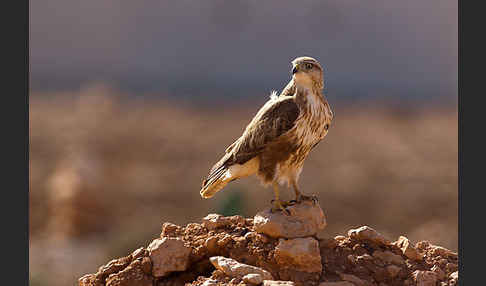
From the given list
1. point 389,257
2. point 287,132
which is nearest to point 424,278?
point 389,257

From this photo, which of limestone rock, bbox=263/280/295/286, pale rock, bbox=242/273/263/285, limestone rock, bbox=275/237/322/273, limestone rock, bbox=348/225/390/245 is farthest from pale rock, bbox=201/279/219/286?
limestone rock, bbox=348/225/390/245

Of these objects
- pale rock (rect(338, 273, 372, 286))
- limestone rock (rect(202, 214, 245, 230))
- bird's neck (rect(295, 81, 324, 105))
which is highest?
bird's neck (rect(295, 81, 324, 105))

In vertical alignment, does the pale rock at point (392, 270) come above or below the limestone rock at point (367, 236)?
below

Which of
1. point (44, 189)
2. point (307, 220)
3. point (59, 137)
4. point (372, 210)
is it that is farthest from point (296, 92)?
point (59, 137)

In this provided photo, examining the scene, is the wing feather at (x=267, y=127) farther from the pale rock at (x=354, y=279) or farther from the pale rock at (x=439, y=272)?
the pale rock at (x=439, y=272)

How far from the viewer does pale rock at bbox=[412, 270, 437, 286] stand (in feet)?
24.2

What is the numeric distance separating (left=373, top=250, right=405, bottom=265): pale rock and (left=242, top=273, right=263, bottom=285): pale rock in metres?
1.70

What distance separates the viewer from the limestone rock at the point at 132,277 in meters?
7.32

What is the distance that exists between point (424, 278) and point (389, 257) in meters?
0.47

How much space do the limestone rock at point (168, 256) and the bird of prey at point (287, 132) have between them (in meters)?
1.19

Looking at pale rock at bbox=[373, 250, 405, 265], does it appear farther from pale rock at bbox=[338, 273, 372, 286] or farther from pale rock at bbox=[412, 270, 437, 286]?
pale rock at bbox=[338, 273, 372, 286]

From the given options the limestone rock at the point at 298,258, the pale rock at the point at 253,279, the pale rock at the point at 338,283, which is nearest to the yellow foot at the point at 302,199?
the limestone rock at the point at 298,258

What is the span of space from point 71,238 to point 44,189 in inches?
163

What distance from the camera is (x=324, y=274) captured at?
24.0 ft
